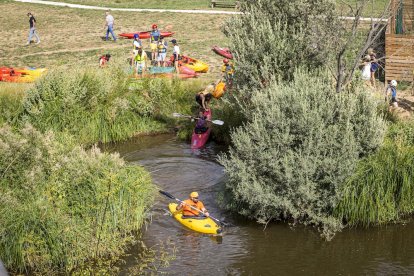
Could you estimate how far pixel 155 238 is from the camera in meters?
15.3

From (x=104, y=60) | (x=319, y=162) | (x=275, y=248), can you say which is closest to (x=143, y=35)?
(x=104, y=60)

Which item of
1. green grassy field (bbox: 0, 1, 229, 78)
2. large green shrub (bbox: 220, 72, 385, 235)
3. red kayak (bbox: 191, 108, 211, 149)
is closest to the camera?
large green shrub (bbox: 220, 72, 385, 235)

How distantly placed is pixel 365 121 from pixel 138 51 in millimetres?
12717

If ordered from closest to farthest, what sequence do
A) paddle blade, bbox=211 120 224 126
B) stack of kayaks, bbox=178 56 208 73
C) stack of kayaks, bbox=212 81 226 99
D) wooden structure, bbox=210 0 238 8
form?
paddle blade, bbox=211 120 224 126, stack of kayaks, bbox=212 81 226 99, stack of kayaks, bbox=178 56 208 73, wooden structure, bbox=210 0 238 8

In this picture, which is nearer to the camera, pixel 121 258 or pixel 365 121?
pixel 121 258

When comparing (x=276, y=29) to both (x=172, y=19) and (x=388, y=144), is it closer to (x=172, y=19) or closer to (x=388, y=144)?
(x=388, y=144)

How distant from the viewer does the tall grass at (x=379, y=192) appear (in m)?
15.5

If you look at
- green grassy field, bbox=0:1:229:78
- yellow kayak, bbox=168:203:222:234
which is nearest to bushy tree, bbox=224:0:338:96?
yellow kayak, bbox=168:203:222:234

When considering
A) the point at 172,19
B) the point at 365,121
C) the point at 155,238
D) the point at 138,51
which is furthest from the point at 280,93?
the point at 172,19

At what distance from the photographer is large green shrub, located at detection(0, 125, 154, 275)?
13461mm

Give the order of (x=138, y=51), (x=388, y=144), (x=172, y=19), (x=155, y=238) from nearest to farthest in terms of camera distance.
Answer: (x=155, y=238) < (x=388, y=144) < (x=138, y=51) < (x=172, y=19)

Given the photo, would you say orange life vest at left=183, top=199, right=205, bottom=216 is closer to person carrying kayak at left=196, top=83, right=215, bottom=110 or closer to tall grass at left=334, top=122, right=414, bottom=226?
tall grass at left=334, top=122, right=414, bottom=226

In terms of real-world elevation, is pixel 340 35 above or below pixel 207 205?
above

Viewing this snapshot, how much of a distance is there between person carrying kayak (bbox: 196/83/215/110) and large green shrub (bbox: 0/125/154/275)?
21.3 ft
